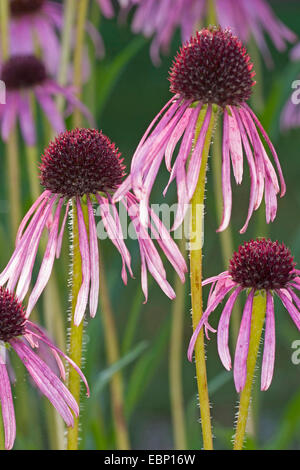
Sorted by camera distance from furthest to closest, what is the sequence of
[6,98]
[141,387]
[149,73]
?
1. [149,73]
2. [6,98]
3. [141,387]

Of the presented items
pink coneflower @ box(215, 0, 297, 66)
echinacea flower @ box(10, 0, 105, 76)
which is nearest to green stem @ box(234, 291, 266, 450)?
pink coneflower @ box(215, 0, 297, 66)

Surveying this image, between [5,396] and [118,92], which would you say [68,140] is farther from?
[118,92]

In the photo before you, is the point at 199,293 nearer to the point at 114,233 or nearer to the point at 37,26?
the point at 114,233

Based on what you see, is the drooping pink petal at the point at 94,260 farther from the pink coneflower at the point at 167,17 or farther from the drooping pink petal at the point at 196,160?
the pink coneflower at the point at 167,17

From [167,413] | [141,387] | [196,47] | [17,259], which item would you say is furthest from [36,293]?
[167,413]

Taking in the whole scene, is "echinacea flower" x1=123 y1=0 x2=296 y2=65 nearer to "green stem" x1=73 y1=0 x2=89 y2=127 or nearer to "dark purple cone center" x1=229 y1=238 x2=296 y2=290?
"green stem" x1=73 y1=0 x2=89 y2=127

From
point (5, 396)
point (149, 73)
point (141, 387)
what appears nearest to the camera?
point (5, 396)
